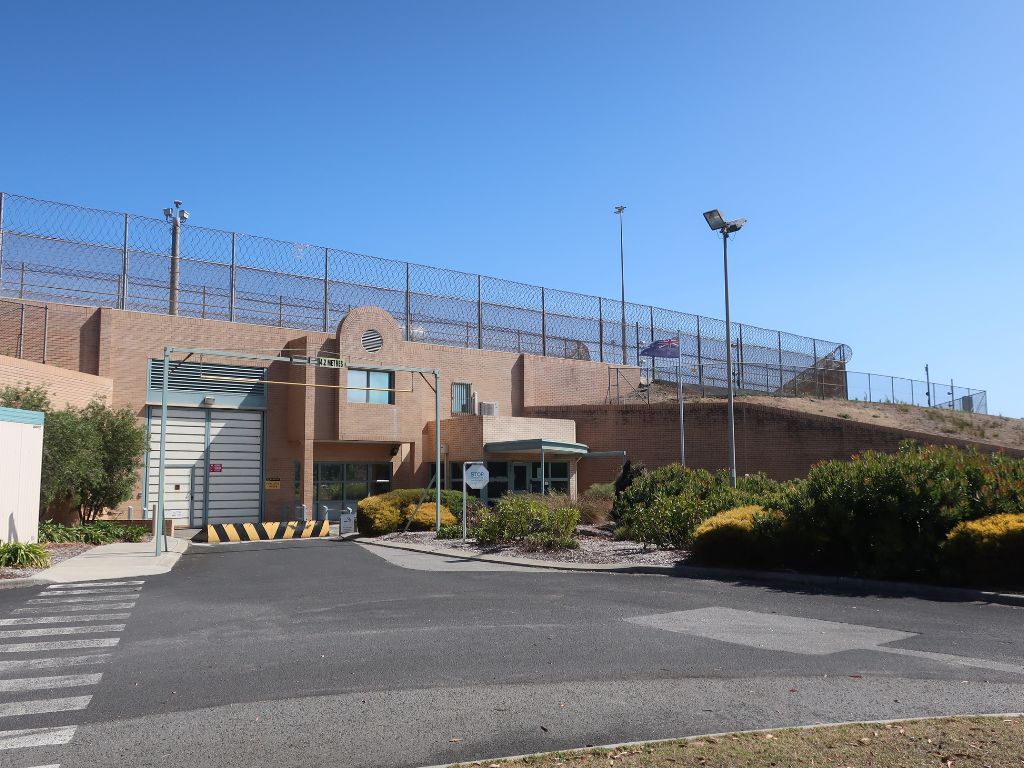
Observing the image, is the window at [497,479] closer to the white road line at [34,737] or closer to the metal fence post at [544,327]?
the metal fence post at [544,327]

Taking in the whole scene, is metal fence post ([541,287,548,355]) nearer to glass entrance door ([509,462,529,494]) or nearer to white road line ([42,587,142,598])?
glass entrance door ([509,462,529,494])

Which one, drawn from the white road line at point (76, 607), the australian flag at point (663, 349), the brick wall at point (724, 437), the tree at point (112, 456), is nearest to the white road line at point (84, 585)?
the white road line at point (76, 607)

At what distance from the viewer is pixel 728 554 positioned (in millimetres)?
15648

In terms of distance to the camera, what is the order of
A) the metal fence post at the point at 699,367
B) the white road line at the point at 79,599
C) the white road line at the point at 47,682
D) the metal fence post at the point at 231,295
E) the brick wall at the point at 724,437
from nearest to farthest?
1. the white road line at the point at 47,682
2. the white road line at the point at 79,599
3. the brick wall at the point at 724,437
4. the metal fence post at the point at 231,295
5. the metal fence post at the point at 699,367

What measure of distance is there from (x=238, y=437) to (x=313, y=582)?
692 inches

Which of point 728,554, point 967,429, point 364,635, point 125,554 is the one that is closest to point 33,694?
point 364,635

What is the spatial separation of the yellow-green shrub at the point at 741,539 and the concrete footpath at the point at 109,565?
10.6 meters

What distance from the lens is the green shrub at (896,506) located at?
13.0 m

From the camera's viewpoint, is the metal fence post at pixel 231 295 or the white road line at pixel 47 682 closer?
the white road line at pixel 47 682

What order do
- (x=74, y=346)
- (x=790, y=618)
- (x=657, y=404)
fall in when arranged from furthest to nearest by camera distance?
(x=657, y=404)
(x=74, y=346)
(x=790, y=618)

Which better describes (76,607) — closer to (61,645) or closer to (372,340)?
(61,645)

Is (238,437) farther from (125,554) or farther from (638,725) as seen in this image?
(638,725)

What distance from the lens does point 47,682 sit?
7.52 metres

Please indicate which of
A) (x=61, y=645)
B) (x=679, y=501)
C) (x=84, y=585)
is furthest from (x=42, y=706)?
(x=679, y=501)
